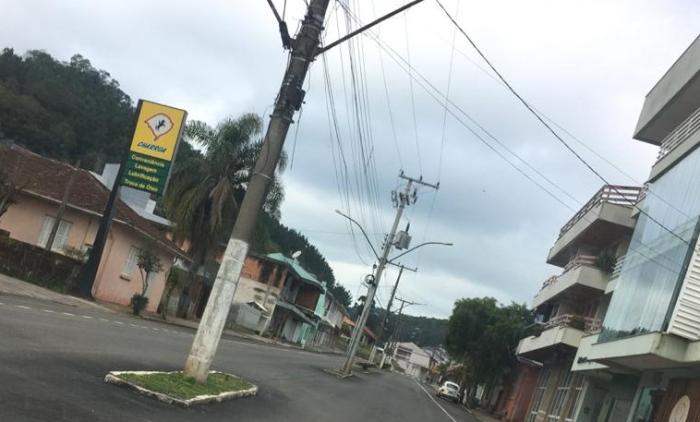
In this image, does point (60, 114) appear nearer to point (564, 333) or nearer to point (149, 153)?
point (149, 153)

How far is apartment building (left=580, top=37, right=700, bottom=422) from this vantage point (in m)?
16.7

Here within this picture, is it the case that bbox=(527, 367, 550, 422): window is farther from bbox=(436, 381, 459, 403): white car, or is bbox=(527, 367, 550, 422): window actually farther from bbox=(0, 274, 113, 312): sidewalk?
bbox=(0, 274, 113, 312): sidewalk

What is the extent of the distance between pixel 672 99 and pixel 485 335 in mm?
28683

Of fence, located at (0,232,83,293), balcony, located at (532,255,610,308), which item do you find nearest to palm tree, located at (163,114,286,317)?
fence, located at (0,232,83,293)

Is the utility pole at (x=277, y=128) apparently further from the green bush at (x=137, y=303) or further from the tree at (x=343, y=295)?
the tree at (x=343, y=295)

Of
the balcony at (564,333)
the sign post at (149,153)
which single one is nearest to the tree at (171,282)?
the sign post at (149,153)

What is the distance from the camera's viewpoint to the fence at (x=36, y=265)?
1078 inches

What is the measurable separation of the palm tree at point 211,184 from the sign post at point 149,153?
11869mm

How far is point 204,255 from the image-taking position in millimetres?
40719

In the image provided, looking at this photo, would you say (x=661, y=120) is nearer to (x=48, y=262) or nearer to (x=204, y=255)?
(x=48, y=262)

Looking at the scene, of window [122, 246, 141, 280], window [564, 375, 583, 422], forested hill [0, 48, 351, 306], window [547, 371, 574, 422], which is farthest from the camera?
forested hill [0, 48, 351, 306]

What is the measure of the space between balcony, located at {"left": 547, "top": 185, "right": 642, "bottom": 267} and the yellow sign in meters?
15.6

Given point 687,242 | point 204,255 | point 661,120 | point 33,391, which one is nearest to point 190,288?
point 204,255

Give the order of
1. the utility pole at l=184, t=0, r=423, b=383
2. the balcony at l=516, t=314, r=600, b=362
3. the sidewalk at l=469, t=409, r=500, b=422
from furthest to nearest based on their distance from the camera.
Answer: the sidewalk at l=469, t=409, r=500, b=422 → the balcony at l=516, t=314, r=600, b=362 → the utility pole at l=184, t=0, r=423, b=383
